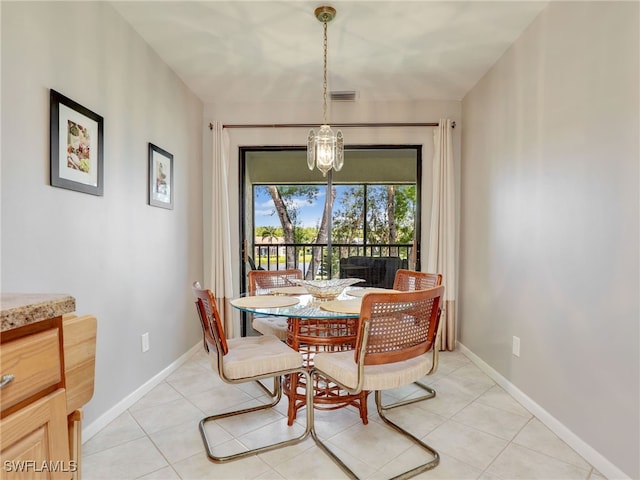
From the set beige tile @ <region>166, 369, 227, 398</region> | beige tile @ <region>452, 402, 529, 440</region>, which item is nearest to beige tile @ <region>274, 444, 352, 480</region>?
beige tile @ <region>452, 402, 529, 440</region>

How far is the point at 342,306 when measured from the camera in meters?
2.04

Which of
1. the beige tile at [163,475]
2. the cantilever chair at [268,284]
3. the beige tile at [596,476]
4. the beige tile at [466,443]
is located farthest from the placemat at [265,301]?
the beige tile at [596,476]

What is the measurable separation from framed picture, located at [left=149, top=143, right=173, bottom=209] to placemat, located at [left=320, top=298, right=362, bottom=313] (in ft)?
5.17

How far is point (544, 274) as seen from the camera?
222 cm

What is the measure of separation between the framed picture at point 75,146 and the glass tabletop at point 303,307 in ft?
3.51

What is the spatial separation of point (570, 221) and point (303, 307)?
1.56 metres

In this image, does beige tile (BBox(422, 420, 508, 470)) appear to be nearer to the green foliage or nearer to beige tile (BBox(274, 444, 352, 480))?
beige tile (BBox(274, 444, 352, 480))

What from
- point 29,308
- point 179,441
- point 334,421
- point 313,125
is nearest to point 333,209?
point 313,125

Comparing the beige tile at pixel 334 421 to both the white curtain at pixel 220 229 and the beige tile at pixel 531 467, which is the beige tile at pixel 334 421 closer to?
the beige tile at pixel 531 467

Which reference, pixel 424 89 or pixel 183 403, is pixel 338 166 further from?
pixel 183 403

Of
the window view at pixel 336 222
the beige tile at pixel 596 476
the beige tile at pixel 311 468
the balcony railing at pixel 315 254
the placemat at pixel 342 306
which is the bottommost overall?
the beige tile at pixel 311 468

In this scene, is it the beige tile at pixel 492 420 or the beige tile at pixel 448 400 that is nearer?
the beige tile at pixel 492 420

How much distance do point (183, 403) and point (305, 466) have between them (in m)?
1.10

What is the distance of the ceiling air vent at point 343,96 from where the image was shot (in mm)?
3504
